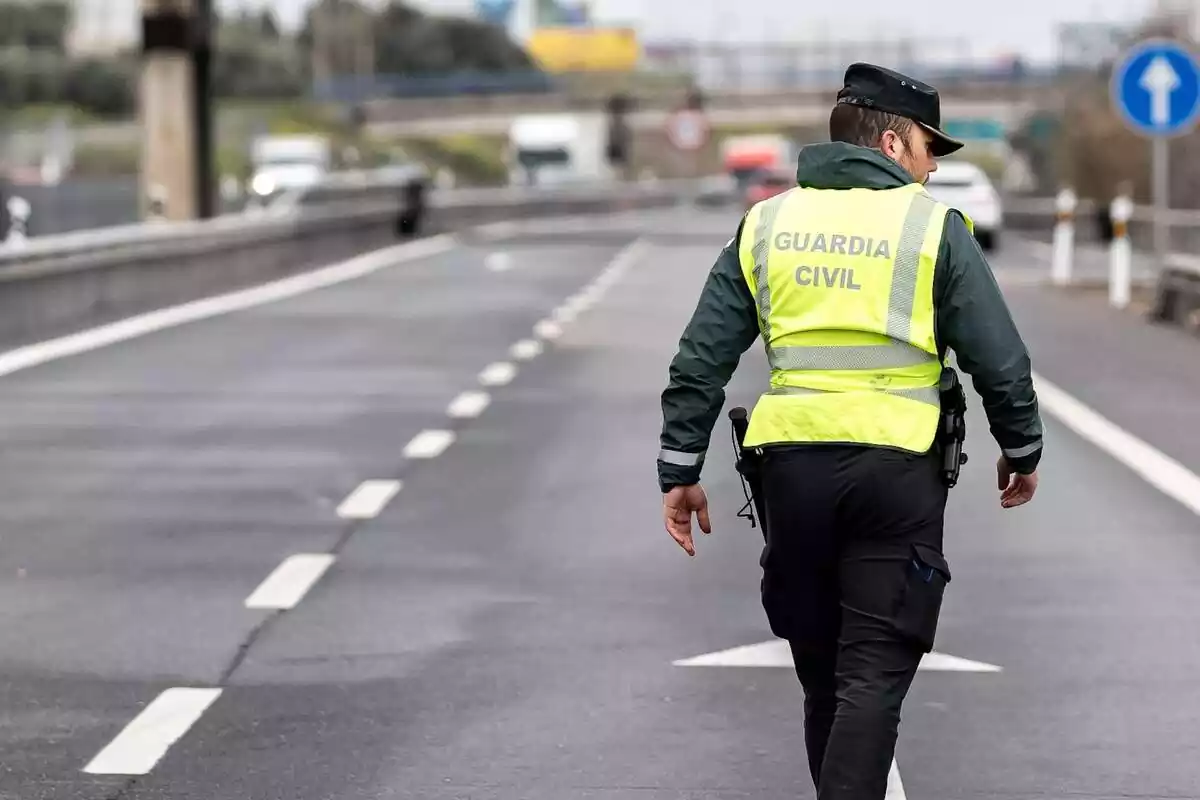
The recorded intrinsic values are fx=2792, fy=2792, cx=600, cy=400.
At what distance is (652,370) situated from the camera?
64.1ft

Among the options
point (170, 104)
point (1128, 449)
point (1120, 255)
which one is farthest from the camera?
point (170, 104)

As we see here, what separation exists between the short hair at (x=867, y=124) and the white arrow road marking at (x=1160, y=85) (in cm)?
2161

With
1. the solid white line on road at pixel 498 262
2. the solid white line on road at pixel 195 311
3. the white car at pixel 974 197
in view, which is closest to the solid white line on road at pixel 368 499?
the solid white line on road at pixel 195 311

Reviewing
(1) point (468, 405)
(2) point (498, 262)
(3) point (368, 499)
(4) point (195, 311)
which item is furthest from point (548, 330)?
(2) point (498, 262)

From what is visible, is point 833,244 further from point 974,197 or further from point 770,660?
point 974,197

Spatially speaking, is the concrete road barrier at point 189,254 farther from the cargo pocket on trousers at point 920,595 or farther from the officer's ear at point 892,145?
the cargo pocket on trousers at point 920,595

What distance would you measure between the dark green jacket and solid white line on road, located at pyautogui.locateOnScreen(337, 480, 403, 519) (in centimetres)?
609

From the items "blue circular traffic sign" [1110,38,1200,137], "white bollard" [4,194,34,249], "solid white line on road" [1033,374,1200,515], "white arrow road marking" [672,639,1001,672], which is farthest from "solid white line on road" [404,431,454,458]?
"white bollard" [4,194,34,249]

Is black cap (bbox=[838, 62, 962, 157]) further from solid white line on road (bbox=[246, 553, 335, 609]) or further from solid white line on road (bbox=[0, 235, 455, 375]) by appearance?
solid white line on road (bbox=[0, 235, 455, 375])

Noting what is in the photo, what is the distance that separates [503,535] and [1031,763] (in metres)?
4.38

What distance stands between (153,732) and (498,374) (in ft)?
39.1

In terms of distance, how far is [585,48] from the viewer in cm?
17438

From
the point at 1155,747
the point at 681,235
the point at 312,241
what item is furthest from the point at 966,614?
the point at 681,235

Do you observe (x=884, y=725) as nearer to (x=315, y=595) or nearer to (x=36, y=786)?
(x=36, y=786)
